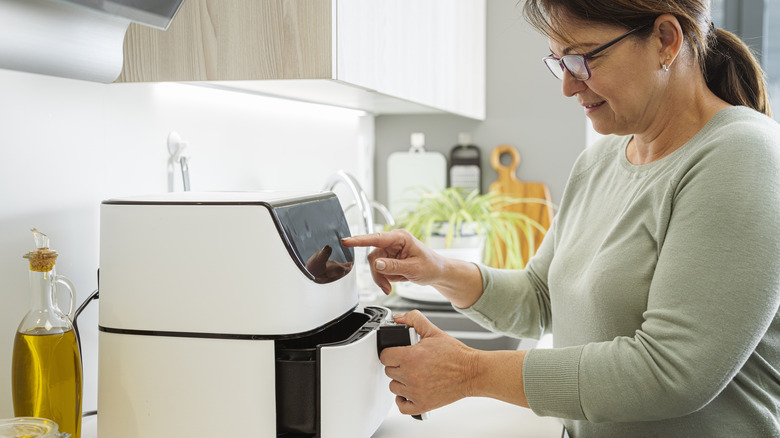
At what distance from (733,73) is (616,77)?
0.21 m

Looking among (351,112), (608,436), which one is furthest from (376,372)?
(351,112)

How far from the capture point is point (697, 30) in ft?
3.53

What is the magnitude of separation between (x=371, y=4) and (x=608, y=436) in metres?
0.80

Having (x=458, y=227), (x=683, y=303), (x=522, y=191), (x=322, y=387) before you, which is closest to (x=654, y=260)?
(x=683, y=303)

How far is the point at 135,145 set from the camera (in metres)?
1.29

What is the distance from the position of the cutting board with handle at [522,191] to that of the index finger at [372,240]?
1.49 metres

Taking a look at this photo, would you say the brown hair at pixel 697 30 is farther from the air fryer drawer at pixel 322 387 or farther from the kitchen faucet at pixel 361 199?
the kitchen faucet at pixel 361 199

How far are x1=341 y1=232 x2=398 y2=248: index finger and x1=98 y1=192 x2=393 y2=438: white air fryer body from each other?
123 mm

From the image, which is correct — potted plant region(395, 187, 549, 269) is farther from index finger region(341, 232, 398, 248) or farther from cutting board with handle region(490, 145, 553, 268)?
index finger region(341, 232, 398, 248)

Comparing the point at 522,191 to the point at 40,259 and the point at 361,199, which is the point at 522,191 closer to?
the point at 361,199

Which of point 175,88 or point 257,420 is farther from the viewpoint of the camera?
point 175,88

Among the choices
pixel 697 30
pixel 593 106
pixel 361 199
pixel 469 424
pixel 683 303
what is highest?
pixel 697 30

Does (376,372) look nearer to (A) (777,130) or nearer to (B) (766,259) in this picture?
(B) (766,259)

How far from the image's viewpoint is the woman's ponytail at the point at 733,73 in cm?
114
